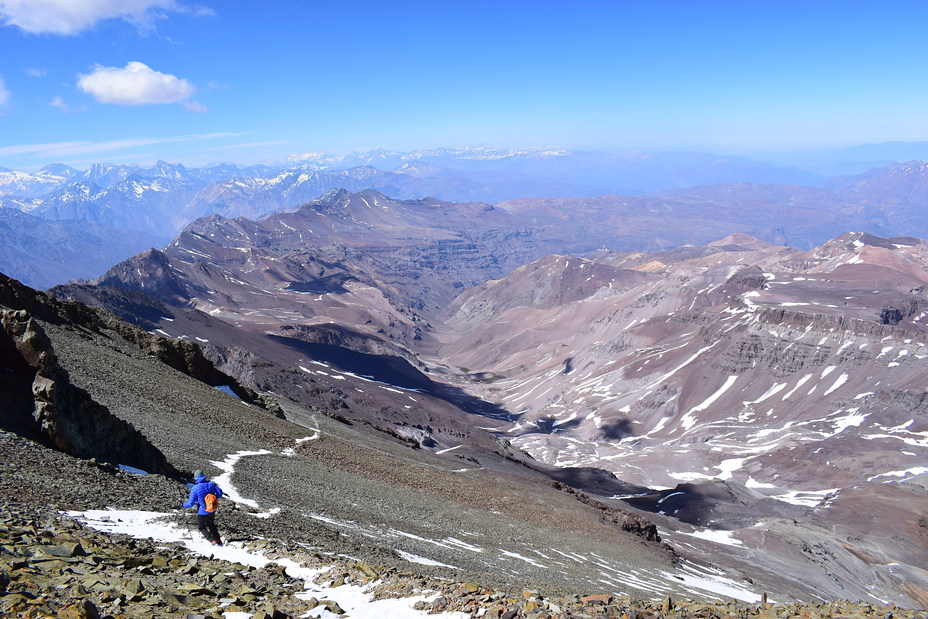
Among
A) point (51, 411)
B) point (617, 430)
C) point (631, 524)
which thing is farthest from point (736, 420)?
point (51, 411)

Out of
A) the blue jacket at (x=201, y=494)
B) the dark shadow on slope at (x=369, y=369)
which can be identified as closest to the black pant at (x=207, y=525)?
the blue jacket at (x=201, y=494)

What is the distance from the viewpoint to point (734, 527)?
78438 millimetres

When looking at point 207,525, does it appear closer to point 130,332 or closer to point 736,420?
point 130,332

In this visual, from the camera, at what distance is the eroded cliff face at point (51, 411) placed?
70.9 ft

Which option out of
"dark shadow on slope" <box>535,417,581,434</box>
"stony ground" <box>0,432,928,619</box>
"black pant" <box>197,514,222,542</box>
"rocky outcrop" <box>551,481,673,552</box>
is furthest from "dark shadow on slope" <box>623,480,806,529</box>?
"black pant" <box>197,514,222,542</box>

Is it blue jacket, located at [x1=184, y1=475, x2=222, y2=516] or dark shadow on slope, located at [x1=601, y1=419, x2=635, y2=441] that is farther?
dark shadow on slope, located at [x1=601, y1=419, x2=635, y2=441]

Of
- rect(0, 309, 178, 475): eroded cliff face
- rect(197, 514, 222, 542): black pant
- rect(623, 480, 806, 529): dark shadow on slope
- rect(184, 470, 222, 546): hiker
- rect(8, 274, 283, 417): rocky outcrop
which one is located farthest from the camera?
rect(623, 480, 806, 529): dark shadow on slope

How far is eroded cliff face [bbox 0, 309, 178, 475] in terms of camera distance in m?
21.6

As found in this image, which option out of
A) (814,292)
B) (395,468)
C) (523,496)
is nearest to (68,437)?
(395,468)

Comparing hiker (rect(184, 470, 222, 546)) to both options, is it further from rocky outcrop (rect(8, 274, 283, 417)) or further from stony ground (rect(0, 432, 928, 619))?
rocky outcrop (rect(8, 274, 283, 417))

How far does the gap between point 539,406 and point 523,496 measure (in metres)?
146

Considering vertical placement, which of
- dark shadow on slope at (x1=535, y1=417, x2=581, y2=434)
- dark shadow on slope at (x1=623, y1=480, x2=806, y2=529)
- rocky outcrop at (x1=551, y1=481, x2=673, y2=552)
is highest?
rocky outcrop at (x1=551, y1=481, x2=673, y2=552)

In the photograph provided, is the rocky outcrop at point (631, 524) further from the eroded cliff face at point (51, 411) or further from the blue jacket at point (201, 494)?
the blue jacket at point (201, 494)

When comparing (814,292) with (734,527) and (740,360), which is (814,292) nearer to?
(740,360)
